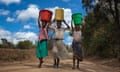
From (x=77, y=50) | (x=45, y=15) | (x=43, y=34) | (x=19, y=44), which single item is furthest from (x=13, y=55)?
(x=19, y=44)

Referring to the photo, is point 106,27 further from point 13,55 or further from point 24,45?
point 13,55

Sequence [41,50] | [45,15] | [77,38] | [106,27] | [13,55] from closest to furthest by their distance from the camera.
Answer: [41,50], [45,15], [77,38], [13,55], [106,27]

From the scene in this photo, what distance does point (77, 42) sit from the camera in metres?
12.1

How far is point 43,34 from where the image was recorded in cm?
1182

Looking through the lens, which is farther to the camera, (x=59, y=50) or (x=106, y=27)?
(x=106, y=27)

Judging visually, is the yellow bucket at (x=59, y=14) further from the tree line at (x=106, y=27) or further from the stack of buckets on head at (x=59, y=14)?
the tree line at (x=106, y=27)

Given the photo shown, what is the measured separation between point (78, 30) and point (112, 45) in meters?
10.8

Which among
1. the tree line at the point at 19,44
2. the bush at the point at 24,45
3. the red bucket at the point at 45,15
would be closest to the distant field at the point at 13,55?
the tree line at the point at 19,44

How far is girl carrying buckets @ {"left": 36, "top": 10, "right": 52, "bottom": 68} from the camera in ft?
38.3

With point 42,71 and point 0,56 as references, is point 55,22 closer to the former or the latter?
point 42,71

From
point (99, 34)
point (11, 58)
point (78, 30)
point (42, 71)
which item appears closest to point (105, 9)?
point (99, 34)

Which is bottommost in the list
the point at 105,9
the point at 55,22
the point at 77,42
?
the point at 77,42

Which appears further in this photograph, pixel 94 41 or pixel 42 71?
pixel 94 41

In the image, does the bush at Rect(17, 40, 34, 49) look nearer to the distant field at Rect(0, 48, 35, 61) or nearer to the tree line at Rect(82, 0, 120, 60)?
the tree line at Rect(82, 0, 120, 60)
